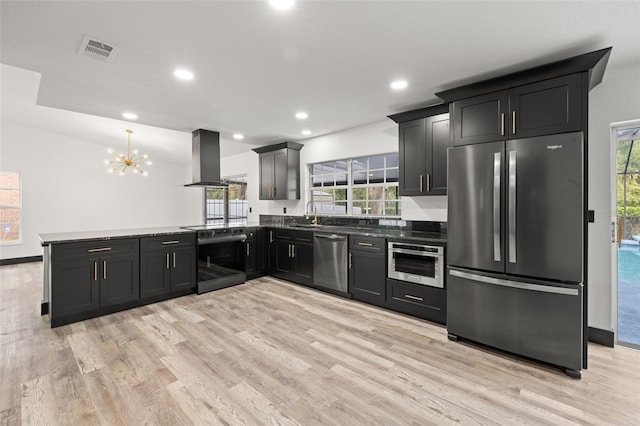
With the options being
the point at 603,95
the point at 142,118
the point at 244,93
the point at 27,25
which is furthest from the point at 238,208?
the point at 603,95

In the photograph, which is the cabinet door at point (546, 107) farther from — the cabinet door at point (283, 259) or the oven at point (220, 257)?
the oven at point (220, 257)

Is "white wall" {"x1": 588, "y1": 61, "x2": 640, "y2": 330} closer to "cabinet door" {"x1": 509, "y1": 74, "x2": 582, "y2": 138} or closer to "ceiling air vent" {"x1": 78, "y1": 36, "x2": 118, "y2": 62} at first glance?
"cabinet door" {"x1": 509, "y1": 74, "x2": 582, "y2": 138}

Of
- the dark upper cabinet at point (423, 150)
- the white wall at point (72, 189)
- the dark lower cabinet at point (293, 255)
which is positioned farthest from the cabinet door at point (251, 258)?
the white wall at point (72, 189)

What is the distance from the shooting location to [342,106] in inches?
142

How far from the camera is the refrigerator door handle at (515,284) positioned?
88.3 inches

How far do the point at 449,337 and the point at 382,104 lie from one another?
107 inches

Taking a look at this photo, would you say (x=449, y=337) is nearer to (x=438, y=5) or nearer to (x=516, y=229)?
(x=516, y=229)

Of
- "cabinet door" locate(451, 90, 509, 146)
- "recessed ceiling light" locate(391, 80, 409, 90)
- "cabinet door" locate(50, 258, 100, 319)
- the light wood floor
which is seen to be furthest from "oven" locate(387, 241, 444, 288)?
"cabinet door" locate(50, 258, 100, 319)

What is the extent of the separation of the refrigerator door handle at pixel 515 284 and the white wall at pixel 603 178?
83cm

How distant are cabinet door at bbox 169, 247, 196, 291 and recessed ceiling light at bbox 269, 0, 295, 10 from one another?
11.0 ft

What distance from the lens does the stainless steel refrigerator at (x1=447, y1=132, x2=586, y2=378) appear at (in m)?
2.23

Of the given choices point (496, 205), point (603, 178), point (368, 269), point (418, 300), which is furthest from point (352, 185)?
point (603, 178)

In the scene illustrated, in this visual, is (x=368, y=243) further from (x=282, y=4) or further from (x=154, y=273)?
(x=154, y=273)

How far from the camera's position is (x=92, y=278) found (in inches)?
129
